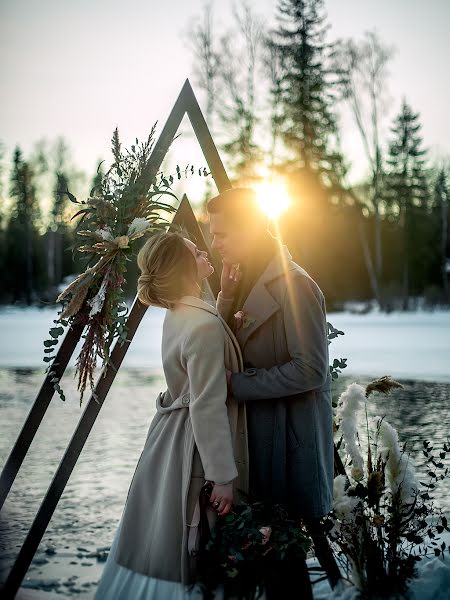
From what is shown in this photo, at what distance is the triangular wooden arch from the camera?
3.30 m

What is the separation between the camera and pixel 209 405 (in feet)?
8.66

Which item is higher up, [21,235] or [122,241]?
[21,235]

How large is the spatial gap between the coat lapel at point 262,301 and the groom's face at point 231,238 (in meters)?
0.11

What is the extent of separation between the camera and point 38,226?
1462 inches

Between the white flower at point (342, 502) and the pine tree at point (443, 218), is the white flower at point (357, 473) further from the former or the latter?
the pine tree at point (443, 218)

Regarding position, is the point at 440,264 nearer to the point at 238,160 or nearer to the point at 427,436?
the point at 238,160

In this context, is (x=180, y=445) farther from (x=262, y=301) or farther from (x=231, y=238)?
(x=231, y=238)

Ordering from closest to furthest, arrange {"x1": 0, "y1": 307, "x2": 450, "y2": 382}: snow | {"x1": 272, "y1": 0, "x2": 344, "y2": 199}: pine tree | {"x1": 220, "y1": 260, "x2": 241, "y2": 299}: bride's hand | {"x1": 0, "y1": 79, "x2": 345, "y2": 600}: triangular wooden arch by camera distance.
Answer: {"x1": 220, "y1": 260, "x2": 241, "y2": 299}: bride's hand < {"x1": 0, "y1": 79, "x2": 345, "y2": 600}: triangular wooden arch < {"x1": 0, "y1": 307, "x2": 450, "y2": 382}: snow < {"x1": 272, "y1": 0, "x2": 344, "y2": 199}: pine tree

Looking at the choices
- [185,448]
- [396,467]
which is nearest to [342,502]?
[396,467]

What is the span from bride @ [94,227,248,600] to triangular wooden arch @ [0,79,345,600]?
1.83 ft

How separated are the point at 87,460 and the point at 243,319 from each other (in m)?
4.45

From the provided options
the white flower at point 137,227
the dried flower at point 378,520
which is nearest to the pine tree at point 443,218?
the dried flower at point 378,520

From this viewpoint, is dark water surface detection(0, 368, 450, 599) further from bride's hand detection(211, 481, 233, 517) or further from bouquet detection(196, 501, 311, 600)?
bride's hand detection(211, 481, 233, 517)

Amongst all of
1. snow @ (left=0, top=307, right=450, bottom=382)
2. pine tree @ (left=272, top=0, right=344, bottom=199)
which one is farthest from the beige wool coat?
pine tree @ (left=272, top=0, right=344, bottom=199)
